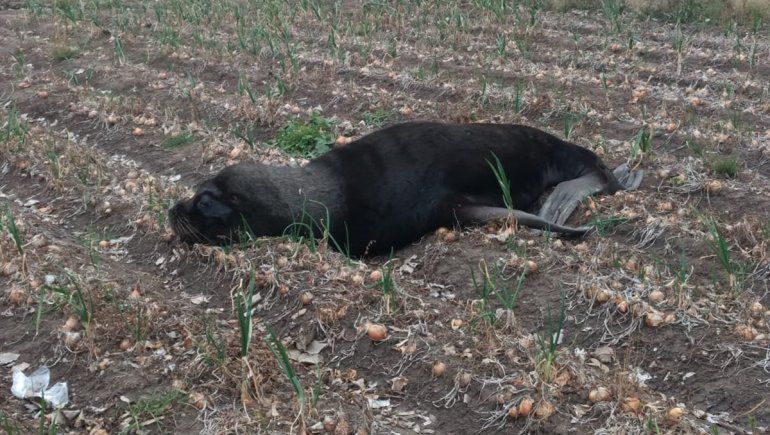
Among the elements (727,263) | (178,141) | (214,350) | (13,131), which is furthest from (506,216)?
(13,131)

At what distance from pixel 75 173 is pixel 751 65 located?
6.22 m

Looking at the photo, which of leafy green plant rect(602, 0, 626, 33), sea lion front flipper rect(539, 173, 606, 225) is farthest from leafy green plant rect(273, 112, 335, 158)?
leafy green plant rect(602, 0, 626, 33)

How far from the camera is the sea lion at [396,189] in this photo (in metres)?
5.48

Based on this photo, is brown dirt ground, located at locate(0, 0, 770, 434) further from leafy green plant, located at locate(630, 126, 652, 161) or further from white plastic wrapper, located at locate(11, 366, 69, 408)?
leafy green plant, located at locate(630, 126, 652, 161)

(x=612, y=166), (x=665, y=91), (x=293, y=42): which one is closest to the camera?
(x=612, y=166)

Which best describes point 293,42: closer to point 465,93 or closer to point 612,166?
point 465,93

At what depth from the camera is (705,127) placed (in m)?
7.11

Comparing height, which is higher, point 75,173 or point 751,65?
point 751,65

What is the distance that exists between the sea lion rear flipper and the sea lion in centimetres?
1

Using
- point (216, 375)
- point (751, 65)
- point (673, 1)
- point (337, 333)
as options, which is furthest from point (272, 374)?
point (673, 1)

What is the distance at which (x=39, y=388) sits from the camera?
4.04m

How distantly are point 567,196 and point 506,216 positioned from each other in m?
0.64

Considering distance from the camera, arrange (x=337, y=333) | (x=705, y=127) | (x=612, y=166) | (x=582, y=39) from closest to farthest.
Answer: (x=337, y=333), (x=612, y=166), (x=705, y=127), (x=582, y=39)

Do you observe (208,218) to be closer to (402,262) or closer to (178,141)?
(402,262)
